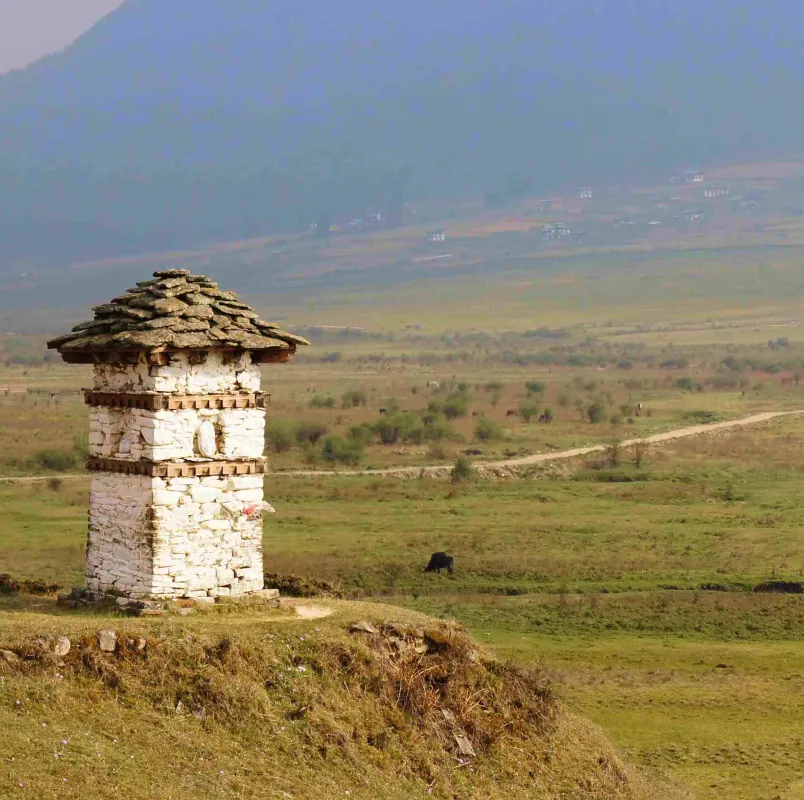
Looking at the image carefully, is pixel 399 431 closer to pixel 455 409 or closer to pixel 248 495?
pixel 455 409

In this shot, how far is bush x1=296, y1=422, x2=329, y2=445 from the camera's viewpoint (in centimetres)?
5884

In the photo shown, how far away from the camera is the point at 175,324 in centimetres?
1681

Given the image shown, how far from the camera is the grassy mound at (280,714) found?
1341 cm

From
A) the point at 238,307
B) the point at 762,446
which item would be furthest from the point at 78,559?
the point at 762,446

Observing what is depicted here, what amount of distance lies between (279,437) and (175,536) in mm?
41348

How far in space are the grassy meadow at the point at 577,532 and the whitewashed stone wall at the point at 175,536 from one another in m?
1.24

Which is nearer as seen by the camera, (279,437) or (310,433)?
(279,437)

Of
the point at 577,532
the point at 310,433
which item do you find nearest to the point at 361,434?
the point at 310,433

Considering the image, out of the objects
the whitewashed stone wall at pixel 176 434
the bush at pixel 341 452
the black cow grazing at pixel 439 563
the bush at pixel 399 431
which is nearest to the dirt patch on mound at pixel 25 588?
the whitewashed stone wall at pixel 176 434

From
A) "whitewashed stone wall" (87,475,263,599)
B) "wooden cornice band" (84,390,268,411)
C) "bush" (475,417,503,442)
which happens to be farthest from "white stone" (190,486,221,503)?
"bush" (475,417,503,442)

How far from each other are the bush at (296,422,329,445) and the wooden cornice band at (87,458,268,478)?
134ft

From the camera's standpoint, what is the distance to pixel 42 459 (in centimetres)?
5144

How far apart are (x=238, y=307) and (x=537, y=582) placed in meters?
15.5

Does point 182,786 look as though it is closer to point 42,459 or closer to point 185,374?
point 185,374
